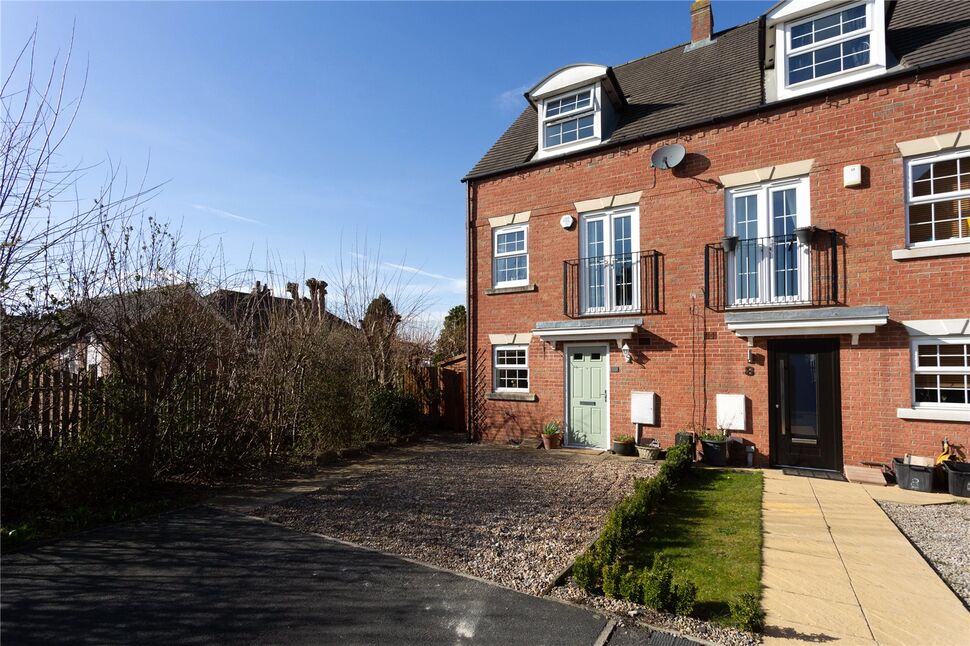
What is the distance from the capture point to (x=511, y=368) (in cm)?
1238

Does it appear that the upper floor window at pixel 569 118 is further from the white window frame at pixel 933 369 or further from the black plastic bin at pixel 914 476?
the black plastic bin at pixel 914 476

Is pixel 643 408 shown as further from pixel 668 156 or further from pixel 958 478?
pixel 668 156

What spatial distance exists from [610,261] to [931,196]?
17.0 ft

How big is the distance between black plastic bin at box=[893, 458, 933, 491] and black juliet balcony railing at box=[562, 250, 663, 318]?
4447mm

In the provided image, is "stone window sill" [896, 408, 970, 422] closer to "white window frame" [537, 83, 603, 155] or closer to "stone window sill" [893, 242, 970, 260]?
"stone window sill" [893, 242, 970, 260]

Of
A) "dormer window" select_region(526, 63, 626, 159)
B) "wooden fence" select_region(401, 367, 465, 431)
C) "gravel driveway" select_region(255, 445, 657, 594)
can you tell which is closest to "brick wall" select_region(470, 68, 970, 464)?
"dormer window" select_region(526, 63, 626, 159)

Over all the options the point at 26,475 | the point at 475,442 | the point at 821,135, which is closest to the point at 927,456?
the point at 821,135

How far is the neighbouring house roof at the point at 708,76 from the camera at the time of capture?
853 cm

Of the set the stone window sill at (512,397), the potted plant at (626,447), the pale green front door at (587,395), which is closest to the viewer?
the potted plant at (626,447)

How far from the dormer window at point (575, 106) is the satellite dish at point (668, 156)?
5.00ft

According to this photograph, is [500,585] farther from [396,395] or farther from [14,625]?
[396,395]

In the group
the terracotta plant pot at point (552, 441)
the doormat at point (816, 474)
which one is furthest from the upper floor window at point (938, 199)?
the terracotta plant pot at point (552, 441)

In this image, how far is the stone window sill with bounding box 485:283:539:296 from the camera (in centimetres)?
1189

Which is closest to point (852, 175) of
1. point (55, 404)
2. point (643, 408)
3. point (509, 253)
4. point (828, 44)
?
point (828, 44)
